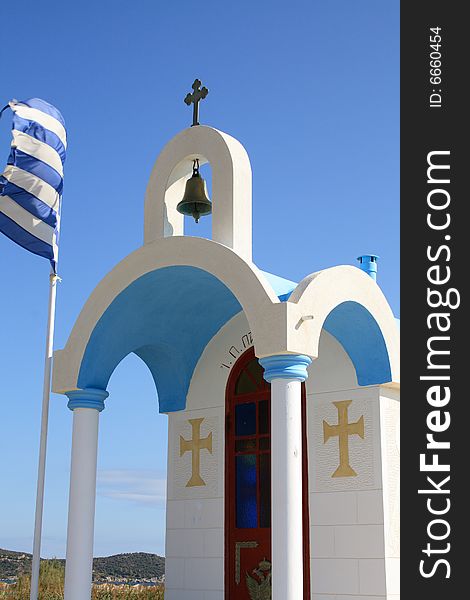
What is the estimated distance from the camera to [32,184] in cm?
1131

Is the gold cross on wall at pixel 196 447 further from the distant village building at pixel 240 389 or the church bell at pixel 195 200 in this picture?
the church bell at pixel 195 200

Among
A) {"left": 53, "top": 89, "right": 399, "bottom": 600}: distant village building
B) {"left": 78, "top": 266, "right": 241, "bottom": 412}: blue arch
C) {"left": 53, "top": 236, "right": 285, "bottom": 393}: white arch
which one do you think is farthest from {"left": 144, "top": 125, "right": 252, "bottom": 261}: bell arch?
{"left": 78, "top": 266, "right": 241, "bottom": 412}: blue arch

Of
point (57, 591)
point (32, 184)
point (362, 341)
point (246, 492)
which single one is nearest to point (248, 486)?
point (246, 492)

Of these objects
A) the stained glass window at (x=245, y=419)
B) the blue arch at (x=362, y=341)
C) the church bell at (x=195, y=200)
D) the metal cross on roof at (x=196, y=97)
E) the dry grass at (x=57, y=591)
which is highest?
the metal cross on roof at (x=196, y=97)

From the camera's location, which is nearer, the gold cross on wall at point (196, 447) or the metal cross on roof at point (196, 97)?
the metal cross on roof at point (196, 97)

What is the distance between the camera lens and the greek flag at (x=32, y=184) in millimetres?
11234

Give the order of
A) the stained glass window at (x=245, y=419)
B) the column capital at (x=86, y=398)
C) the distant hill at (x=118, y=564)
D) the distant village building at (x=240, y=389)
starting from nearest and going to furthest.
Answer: the distant village building at (x=240, y=389) < the column capital at (x=86, y=398) < the stained glass window at (x=245, y=419) < the distant hill at (x=118, y=564)

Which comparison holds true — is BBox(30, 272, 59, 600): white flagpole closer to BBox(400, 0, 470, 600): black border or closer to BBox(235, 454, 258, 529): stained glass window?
BBox(235, 454, 258, 529): stained glass window

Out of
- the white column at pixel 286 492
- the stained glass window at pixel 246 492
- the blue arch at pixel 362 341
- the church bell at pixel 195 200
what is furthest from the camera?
the stained glass window at pixel 246 492

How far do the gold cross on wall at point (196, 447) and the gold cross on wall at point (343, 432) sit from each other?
171 cm

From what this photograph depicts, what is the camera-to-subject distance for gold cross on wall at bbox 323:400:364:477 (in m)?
10.2

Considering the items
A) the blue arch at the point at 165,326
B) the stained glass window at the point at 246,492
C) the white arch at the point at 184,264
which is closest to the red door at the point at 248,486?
the stained glass window at the point at 246,492

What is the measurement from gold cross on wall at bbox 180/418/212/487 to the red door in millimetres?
369

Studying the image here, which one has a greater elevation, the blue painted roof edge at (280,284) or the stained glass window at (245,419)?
the blue painted roof edge at (280,284)
